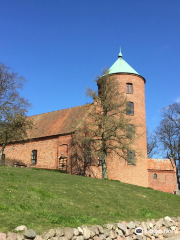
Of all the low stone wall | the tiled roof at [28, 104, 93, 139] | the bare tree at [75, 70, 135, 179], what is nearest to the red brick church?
the tiled roof at [28, 104, 93, 139]

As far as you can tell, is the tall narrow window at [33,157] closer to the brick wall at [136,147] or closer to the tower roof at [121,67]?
the brick wall at [136,147]

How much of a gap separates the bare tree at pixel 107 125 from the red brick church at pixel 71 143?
1.61 meters

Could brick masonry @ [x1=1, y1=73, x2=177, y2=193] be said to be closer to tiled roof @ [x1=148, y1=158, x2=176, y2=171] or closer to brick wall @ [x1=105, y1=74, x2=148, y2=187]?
brick wall @ [x1=105, y1=74, x2=148, y2=187]

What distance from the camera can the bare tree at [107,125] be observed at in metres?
28.3

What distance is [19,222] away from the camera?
869 cm

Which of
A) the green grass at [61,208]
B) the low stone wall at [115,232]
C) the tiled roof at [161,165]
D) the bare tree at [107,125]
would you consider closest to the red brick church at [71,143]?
the bare tree at [107,125]

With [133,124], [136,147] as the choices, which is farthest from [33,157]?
[133,124]

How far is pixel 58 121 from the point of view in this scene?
3669 cm

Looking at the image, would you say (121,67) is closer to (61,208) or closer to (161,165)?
(161,165)

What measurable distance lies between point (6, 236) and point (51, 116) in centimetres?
3223

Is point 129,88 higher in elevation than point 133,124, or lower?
higher

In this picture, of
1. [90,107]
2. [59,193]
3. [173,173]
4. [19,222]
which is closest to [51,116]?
[90,107]

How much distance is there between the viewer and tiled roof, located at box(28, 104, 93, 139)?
112 feet

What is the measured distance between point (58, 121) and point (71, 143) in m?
5.72
